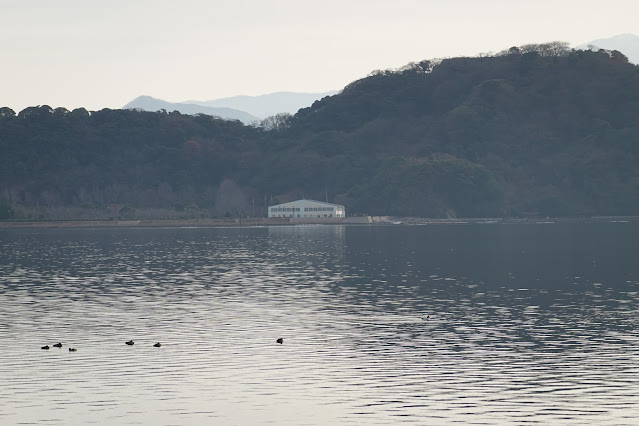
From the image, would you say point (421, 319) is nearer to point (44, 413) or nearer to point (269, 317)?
point (269, 317)

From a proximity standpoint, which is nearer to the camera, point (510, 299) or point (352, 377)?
point (352, 377)

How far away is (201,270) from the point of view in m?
108

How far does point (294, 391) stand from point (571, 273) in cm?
6406

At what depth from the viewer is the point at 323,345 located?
52.5m

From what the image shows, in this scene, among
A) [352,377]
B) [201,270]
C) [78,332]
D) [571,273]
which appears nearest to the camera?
[352,377]

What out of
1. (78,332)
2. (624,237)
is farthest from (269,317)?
(624,237)

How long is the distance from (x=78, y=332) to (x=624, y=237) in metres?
132

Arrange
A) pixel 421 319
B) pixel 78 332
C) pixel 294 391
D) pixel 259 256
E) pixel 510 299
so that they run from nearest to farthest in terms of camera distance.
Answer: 1. pixel 294 391
2. pixel 78 332
3. pixel 421 319
4. pixel 510 299
5. pixel 259 256

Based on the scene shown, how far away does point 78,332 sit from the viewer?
Result: 57531 mm

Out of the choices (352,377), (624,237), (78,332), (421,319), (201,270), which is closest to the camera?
(352,377)

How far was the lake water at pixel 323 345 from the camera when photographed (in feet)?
124

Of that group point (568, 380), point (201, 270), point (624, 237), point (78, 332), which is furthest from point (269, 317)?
point (624, 237)

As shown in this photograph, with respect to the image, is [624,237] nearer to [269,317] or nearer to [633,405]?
[269,317]

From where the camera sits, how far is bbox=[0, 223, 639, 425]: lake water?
37844 millimetres
